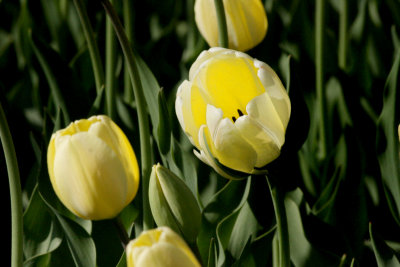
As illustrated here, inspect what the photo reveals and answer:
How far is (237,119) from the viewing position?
0.60m

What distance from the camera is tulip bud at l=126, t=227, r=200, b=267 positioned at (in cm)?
48

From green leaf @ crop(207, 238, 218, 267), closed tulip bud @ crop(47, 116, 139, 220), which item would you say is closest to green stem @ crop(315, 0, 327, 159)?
green leaf @ crop(207, 238, 218, 267)

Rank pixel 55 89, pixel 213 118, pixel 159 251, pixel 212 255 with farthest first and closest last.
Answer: pixel 55 89 < pixel 212 255 < pixel 213 118 < pixel 159 251

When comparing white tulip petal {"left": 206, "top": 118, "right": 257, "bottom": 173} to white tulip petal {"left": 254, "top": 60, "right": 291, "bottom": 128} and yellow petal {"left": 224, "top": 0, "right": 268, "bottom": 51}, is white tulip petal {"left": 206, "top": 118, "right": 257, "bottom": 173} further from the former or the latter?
yellow petal {"left": 224, "top": 0, "right": 268, "bottom": 51}

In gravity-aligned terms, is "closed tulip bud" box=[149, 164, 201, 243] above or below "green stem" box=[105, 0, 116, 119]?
above

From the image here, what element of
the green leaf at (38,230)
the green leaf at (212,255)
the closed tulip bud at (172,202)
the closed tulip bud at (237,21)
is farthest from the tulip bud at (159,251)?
the closed tulip bud at (237,21)

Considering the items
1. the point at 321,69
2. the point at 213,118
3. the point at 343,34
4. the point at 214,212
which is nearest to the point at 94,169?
the point at 213,118

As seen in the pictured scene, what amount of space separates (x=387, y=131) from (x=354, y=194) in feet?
0.49

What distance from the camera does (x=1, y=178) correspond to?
105cm

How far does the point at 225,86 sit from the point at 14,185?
0.78 feet

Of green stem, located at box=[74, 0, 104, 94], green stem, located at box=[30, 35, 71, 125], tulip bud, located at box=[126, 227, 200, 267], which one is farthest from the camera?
green stem, located at box=[30, 35, 71, 125]

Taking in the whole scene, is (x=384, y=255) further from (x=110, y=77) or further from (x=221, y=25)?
(x=110, y=77)

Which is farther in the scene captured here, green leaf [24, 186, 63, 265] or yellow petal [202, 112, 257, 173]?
green leaf [24, 186, 63, 265]

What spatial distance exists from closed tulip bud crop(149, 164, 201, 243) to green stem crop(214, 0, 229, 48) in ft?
0.92
